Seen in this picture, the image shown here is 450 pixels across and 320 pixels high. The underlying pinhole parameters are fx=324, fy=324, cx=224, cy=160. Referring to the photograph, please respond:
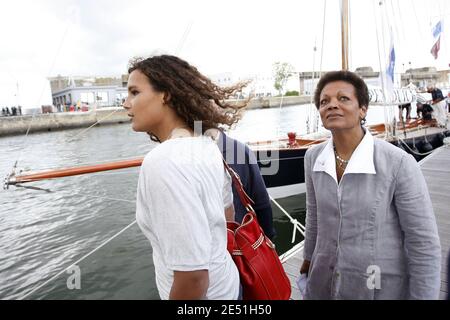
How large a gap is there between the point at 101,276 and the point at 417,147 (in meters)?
9.79

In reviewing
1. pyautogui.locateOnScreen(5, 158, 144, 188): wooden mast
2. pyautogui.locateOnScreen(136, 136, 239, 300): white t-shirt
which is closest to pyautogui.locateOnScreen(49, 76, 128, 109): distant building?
pyautogui.locateOnScreen(5, 158, 144, 188): wooden mast

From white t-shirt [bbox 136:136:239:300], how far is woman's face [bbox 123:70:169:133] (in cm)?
19

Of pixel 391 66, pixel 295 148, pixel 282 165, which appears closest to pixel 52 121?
pixel 282 165

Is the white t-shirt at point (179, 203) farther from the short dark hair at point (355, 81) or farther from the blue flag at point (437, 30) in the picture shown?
the blue flag at point (437, 30)

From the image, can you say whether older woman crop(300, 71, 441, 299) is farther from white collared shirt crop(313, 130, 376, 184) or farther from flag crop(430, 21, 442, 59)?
flag crop(430, 21, 442, 59)

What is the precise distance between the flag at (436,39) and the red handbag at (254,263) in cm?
1501

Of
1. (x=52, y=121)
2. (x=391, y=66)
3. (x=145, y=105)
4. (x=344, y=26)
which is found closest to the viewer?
(x=145, y=105)

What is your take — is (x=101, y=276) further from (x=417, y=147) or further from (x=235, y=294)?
(x=417, y=147)

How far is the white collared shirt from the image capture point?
57.7 inches

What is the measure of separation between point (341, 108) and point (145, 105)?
3.13 ft

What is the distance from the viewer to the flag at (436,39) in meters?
13.1

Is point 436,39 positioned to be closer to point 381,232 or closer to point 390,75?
point 390,75

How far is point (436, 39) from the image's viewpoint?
13.3m
